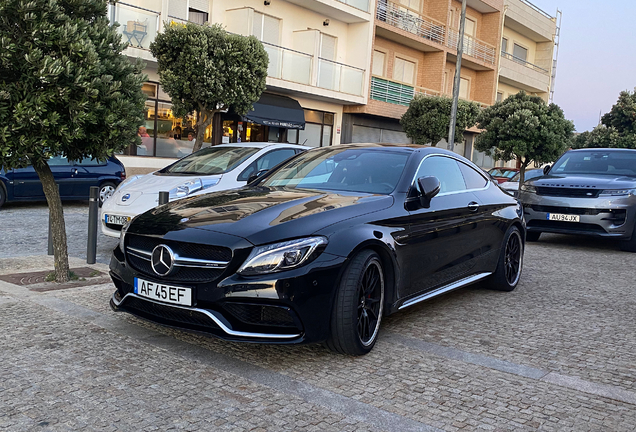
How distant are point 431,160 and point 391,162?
420 mm

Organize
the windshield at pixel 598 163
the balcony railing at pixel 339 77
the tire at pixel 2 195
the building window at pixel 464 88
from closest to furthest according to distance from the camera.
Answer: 1. the windshield at pixel 598 163
2. the tire at pixel 2 195
3. the balcony railing at pixel 339 77
4. the building window at pixel 464 88

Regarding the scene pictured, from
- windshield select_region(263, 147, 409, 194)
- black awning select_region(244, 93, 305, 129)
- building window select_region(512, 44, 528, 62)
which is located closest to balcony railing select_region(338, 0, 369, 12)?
black awning select_region(244, 93, 305, 129)

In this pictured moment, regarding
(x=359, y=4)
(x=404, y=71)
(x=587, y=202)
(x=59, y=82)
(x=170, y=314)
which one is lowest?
(x=170, y=314)

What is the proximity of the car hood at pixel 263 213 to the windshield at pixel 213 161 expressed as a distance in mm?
4056

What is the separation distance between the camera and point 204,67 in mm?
14242

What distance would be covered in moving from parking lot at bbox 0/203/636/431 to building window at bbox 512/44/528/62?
123 feet

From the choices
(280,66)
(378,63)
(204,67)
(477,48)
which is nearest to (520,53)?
(477,48)

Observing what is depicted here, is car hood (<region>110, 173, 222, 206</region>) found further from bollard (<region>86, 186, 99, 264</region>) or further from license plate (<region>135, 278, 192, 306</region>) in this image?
license plate (<region>135, 278, 192, 306</region>)

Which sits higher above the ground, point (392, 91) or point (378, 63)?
point (378, 63)

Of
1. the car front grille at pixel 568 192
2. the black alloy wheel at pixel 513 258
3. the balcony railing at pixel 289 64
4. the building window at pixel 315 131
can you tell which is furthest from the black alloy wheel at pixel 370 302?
the building window at pixel 315 131

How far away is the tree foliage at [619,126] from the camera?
27.1 m

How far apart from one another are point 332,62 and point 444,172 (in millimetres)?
19020

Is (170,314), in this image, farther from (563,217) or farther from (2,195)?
(2,195)

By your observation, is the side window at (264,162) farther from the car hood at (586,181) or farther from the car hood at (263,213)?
the car hood at (586,181)
